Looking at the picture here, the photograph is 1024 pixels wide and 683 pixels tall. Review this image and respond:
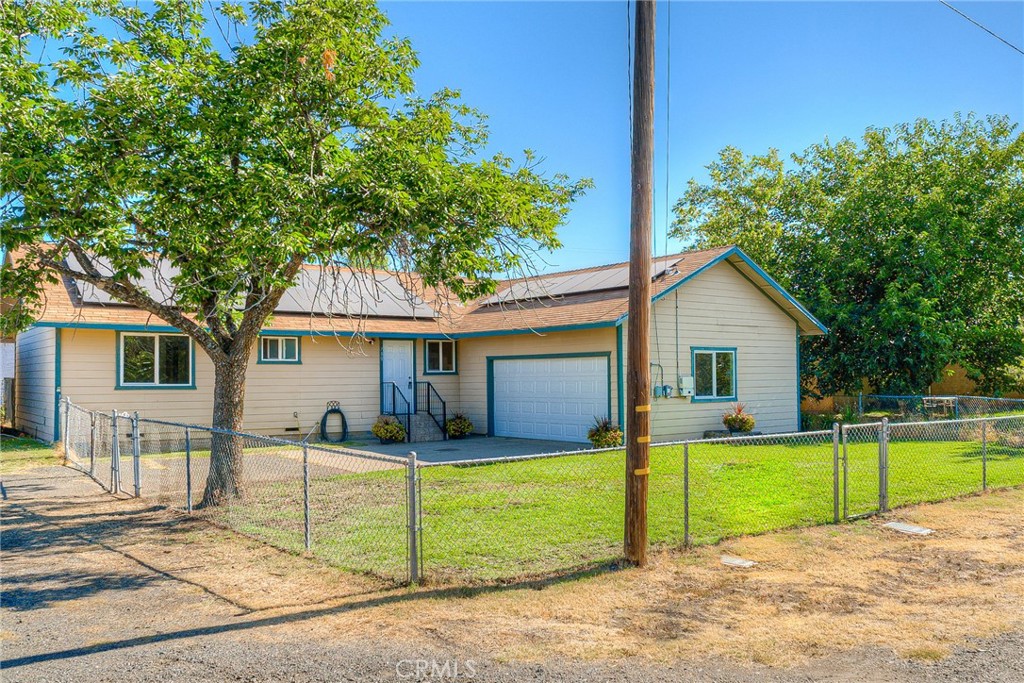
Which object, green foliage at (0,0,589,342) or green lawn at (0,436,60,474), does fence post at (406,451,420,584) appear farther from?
green lawn at (0,436,60,474)

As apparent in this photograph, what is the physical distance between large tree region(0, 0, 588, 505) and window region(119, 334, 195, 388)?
742 cm

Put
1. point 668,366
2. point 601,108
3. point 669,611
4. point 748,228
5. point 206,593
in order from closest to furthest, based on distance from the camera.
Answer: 1. point 669,611
2. point 206,593
3. point 601,108
4. point 668,366
5. point 748,228

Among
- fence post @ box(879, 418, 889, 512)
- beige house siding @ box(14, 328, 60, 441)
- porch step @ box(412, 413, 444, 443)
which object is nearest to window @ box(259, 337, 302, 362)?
porch step @ box(412, 413, 444, 443)

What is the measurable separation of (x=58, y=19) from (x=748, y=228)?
25.0m

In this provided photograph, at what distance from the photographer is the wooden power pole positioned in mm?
7234

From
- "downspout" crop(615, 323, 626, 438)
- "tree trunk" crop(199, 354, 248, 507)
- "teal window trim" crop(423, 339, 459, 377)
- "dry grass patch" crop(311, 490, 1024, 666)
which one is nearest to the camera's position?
"dry grass patch" crop(311, 490, 1024, 666)

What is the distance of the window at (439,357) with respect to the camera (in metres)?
21.5

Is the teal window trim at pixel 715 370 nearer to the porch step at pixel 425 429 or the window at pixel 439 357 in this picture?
the porch step at pixel 425 429

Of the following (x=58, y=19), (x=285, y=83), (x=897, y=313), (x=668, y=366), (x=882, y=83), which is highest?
(x=882, y=83)

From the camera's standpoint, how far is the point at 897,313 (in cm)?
2100

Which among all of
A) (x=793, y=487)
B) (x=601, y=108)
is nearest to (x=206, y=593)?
(x=793, y=487)

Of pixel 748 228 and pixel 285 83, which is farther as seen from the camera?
pixel 748 228

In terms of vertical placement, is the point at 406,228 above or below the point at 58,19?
below

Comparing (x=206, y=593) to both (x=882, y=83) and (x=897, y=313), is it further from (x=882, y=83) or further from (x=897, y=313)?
(x=897, y=313)
